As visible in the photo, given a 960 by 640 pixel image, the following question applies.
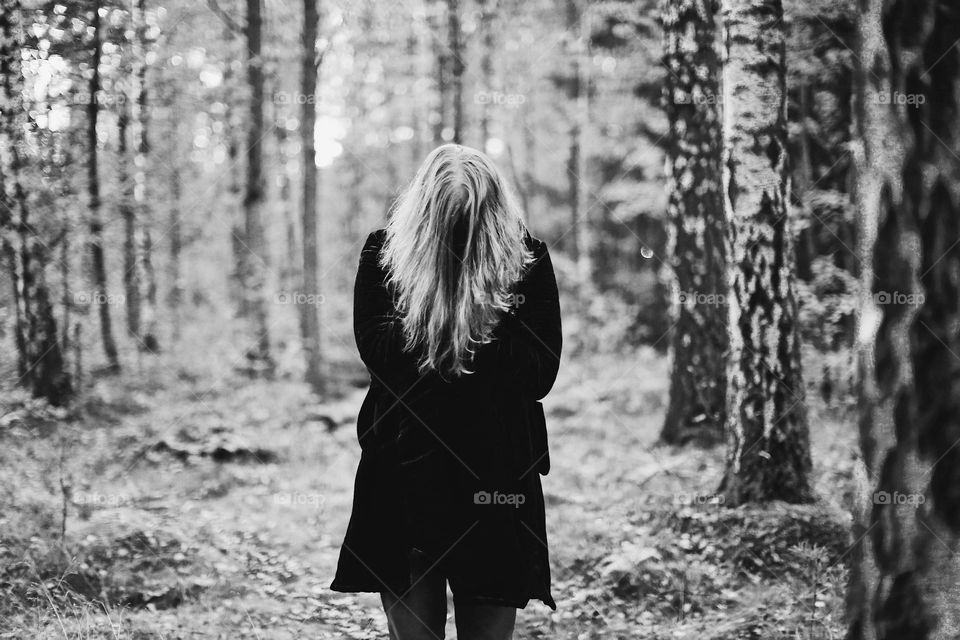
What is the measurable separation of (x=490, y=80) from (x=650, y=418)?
496 inches

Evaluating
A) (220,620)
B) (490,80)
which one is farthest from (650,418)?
(490,80)

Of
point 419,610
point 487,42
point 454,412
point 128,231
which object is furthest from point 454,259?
point 487,42

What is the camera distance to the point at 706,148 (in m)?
7.09

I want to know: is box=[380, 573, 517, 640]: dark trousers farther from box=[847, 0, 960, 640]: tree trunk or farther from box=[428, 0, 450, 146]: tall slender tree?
box=[428, 0, 450, 146]: tall slender tree

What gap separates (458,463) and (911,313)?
186 centimetres

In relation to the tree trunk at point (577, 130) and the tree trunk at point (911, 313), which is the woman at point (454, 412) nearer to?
the tree trunk at point (911, 313)

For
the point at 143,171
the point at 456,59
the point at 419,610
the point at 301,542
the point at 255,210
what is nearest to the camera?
the point at 419,610

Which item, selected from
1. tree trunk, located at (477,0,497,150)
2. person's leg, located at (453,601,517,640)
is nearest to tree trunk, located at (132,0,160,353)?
tree trunk, located at (477,0,497,150)

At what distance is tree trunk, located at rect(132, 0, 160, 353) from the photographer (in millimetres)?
9797

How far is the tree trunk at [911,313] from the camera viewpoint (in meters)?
2.61

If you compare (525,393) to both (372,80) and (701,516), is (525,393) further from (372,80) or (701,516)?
(372,80)

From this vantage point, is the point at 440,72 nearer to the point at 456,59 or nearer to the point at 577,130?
the point at 456,59

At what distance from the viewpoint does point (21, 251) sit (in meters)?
7.00

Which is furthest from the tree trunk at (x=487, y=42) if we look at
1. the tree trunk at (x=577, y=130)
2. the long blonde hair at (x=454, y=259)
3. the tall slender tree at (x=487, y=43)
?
the long blonde hair at (x=454, y=259)
